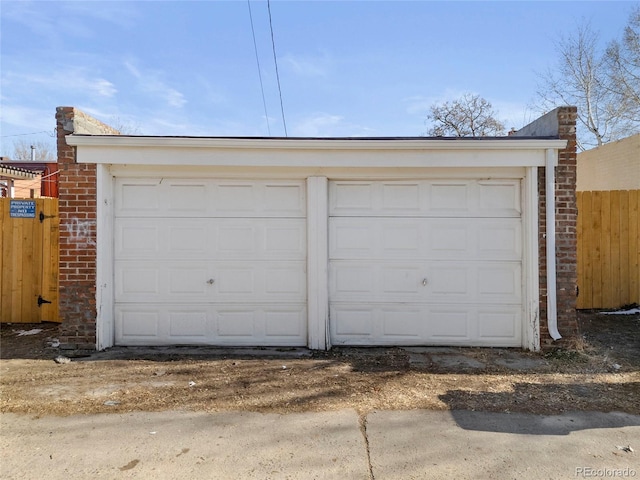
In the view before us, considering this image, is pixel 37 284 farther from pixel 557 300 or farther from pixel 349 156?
pixel 557 300

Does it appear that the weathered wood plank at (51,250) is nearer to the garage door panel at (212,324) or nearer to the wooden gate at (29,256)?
the wooden gate at (29,256)

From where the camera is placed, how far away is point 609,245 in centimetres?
844

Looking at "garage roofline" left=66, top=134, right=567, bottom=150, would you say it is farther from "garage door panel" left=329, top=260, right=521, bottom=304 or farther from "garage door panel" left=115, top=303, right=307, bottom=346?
"garage door panel" left=115, top=303, right=307, bottom=346

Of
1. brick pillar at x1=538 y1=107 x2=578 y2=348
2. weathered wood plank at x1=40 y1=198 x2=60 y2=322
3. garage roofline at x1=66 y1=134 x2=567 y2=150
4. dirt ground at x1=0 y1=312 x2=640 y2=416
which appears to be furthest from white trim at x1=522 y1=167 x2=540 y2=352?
weathered wood plank at x1=40 y1=198 x2=60 y2=322

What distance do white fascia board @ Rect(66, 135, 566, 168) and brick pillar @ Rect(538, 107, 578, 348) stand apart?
0.28 metres

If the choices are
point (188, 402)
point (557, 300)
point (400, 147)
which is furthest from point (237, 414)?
point (557, 300)

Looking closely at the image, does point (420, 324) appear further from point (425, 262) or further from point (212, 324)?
point (212, 324)

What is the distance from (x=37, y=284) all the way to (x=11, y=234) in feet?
2.96

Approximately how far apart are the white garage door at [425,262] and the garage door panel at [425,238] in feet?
0.04

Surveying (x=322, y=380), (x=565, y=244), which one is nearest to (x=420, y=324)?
(x=322, y=380)

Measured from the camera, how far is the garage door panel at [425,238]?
6145 millimetres

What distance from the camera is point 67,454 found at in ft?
11.0

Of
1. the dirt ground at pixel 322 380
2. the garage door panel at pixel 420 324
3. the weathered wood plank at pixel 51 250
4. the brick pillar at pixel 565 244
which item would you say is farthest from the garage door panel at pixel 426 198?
the weathered wood plank at pixel 51 250

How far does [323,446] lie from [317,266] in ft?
9.38
